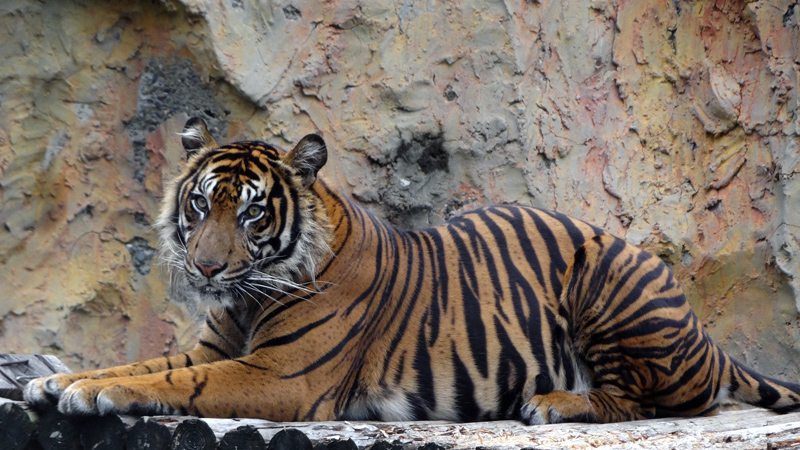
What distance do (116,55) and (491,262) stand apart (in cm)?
283

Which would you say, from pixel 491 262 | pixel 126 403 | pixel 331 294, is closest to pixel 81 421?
pixel 126 403

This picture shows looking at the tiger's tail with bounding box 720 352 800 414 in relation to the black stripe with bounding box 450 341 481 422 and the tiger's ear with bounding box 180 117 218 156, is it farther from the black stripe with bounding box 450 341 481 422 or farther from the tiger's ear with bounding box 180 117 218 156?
the tiger's ear with bounding box 180 117 218 156

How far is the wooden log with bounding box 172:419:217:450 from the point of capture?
111 inches

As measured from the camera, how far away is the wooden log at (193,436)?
2.83 metres

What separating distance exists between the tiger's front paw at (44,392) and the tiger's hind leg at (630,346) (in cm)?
194

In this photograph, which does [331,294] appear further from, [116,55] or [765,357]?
[765,357]

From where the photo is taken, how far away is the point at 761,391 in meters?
3.99

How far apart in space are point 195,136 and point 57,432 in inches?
60.9

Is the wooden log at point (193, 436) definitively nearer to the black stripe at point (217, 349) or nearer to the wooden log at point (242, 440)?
the wooden log at point (242, 440)

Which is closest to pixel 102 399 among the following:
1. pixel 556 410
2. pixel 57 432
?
pixel 57 432

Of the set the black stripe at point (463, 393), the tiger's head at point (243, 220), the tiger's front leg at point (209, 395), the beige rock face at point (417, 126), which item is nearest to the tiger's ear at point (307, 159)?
the tiger's head at point (243, 220)

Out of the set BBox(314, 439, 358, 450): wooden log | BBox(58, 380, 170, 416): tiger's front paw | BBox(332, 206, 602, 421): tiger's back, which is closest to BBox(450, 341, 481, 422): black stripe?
BBox(332, 206, 602, 421): tiger's back

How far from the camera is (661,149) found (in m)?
6.02

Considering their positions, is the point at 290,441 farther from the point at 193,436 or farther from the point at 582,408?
the point at 582,408
